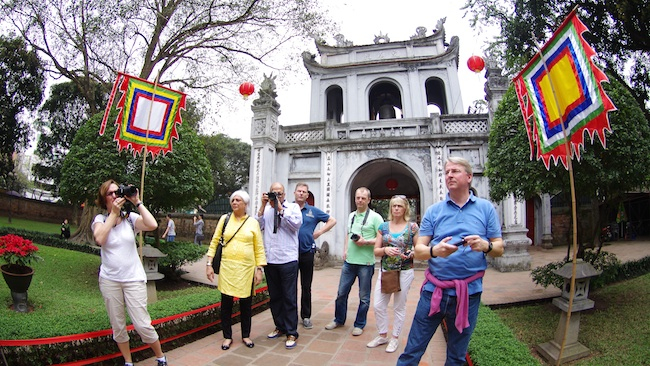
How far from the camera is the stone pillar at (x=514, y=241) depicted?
32.9 ft

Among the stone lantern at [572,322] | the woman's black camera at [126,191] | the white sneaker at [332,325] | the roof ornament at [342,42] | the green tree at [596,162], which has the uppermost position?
the roof ornament at [342,42]

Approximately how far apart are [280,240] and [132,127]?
306 cm

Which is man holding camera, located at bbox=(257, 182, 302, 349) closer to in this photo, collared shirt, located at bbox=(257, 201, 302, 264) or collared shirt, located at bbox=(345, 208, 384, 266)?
collared shirt, located at bbox=(257, 201, 302, 264)

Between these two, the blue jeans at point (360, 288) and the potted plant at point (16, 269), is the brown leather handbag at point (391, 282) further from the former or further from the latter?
the potted plant at point (16, 269)

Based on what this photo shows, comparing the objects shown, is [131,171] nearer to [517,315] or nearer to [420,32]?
[517,315]

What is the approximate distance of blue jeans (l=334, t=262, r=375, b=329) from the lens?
4.50 m

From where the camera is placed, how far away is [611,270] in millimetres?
5504

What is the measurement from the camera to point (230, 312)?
4.11 meters

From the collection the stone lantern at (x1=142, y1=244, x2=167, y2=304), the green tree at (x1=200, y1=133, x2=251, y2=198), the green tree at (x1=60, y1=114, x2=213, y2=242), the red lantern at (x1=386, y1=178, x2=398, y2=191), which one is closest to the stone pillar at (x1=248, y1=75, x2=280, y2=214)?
the green tree at (x1=60, y1=114, x2=213, y2=242)

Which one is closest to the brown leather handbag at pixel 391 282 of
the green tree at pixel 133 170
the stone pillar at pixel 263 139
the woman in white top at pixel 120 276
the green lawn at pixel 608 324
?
the green lawn at pixel 608 324

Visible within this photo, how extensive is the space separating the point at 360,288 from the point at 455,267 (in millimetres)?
2305

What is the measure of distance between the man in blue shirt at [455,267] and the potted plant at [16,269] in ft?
21.9

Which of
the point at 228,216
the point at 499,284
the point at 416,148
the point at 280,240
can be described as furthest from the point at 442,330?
the point at 416,148

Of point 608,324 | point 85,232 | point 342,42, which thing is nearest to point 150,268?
point 608,324
